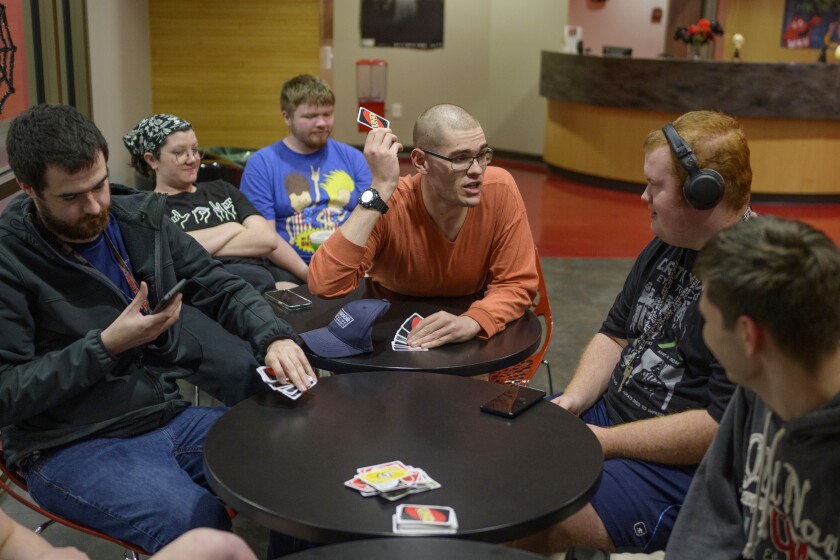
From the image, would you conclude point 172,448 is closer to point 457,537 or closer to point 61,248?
point 61,248

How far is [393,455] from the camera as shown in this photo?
72.2 inches

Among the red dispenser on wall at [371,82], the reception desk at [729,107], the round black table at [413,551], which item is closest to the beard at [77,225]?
the round black table at [413,551]

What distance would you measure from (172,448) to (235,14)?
4.07 meters

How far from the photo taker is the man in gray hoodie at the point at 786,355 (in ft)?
4.46

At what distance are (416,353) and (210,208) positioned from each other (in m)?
1.67

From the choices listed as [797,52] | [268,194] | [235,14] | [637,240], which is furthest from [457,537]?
[797,52]

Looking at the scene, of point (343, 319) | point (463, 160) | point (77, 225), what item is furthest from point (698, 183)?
point (77, 225)

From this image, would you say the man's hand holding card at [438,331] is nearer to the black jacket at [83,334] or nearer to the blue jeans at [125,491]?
the black jacket at [83,334]

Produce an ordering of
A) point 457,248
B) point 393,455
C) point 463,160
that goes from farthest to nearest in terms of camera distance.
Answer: point 457,248 < point 463,160 < point 393,455

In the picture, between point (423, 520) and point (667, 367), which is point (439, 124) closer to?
point (667, 367)

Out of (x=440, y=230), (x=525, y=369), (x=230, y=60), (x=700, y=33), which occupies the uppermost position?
(x=700, y=33)

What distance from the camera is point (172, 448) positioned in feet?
7.41

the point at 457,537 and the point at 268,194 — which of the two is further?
the point at 268,194

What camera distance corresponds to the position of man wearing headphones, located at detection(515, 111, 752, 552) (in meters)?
2.08
